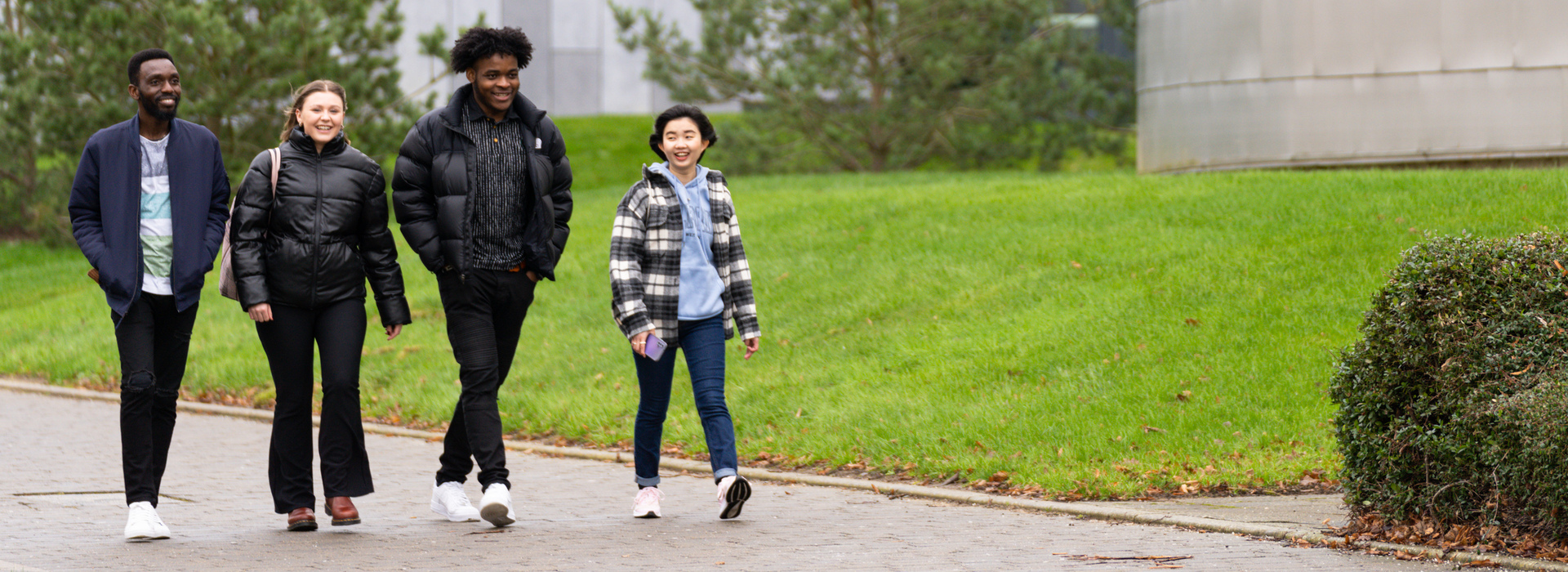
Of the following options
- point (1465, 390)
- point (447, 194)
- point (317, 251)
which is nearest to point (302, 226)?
point (317, 251)

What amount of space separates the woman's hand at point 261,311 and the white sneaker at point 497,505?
43.2 inches

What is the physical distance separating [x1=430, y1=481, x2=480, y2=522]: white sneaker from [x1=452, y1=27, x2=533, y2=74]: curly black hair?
176cm

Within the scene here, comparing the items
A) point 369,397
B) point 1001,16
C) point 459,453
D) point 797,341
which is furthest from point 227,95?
point 459,453

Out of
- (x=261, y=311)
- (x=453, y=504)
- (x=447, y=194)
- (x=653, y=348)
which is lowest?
(x=453, y=504)

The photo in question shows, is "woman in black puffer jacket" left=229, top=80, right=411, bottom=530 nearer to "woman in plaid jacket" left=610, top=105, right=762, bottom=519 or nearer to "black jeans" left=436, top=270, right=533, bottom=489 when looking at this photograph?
"black jeans" left=436, top=270, right=533, bottom=489

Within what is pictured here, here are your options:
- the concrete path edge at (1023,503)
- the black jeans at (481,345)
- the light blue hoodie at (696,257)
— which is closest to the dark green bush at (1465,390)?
the concrete path edge at (1023,503)

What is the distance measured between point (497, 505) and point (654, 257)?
120 centimetres

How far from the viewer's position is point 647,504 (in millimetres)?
6375

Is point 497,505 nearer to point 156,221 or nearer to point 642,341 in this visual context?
point 642,341

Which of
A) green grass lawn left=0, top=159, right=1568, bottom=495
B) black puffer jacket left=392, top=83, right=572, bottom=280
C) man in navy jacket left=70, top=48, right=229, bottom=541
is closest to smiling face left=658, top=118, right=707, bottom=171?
black puffer jacket left=392, top=83, right=572, bottom=280

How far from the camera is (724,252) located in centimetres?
635

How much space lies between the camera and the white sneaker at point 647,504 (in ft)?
20.9

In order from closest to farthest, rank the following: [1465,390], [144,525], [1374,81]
→ [1465,390] < [144,525] < [1374,81]

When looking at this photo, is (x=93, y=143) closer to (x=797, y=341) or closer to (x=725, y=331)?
(x=725, y=331)
